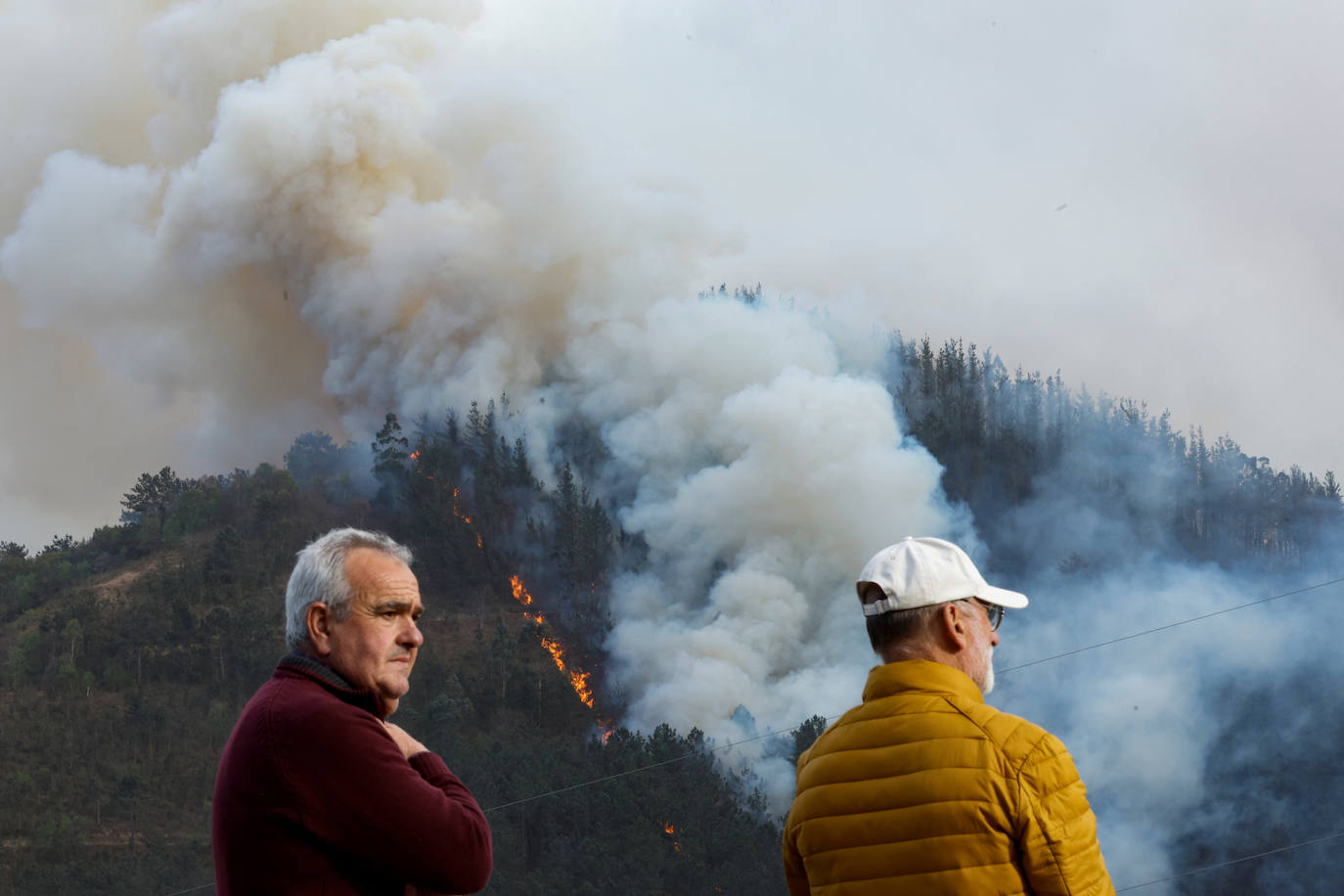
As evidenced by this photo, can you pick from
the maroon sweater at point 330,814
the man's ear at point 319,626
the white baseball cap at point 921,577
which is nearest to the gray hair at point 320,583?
the man's ear at point 319,626

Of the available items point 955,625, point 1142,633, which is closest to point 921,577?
point 955,625

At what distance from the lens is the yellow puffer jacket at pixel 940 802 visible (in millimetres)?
2473

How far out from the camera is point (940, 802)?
8.46ft

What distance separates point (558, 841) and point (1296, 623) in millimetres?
34876

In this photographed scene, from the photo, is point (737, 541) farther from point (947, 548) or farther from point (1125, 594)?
point (947, 548)

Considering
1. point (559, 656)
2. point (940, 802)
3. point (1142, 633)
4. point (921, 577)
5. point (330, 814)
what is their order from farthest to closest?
point (559, 656)
point (1142, 633)
point (921, 577)
point (940, 802)
point (330, 814)

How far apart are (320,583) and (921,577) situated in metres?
1.39

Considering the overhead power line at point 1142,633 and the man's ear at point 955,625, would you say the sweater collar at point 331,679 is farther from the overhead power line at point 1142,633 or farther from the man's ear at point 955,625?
the overhead power line at point 1142,633

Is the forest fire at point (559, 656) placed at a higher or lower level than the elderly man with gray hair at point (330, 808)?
higher

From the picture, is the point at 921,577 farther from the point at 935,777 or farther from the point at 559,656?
the point at 559,656

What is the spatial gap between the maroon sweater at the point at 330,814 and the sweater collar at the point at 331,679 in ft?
0.34

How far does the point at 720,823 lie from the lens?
1784 inches

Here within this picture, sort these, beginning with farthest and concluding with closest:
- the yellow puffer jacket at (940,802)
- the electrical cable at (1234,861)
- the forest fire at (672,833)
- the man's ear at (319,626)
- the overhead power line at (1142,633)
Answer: the overhead power line at (1142,633) < the electrical cable at (1234,861) < the forest fire at (672,833) < the man's ear at (319,626) < the yellow puffer jacket at (940,802)

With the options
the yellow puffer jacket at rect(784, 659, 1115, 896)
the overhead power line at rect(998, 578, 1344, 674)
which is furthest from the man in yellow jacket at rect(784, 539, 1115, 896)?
the overhead power line at rect(998, 578, 1344, 674)
